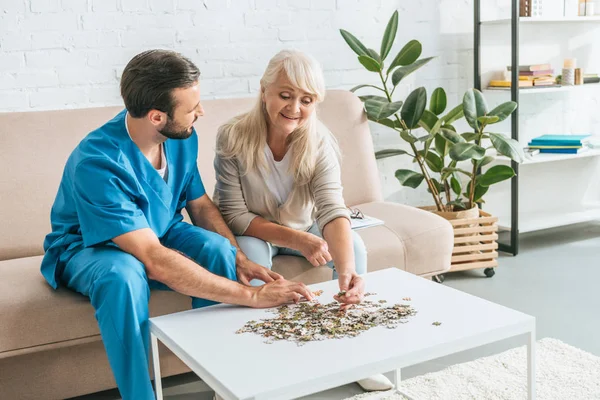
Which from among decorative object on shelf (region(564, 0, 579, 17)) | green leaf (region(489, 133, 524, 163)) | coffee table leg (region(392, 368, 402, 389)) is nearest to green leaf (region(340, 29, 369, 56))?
green leaf (region(489, 133, 524, 163))

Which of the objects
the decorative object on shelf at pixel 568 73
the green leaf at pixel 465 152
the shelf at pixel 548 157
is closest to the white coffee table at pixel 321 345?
the green leaf at pixel 465 152

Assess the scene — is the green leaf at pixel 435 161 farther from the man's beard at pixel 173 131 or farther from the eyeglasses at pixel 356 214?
the man's beard at pixel 173 131

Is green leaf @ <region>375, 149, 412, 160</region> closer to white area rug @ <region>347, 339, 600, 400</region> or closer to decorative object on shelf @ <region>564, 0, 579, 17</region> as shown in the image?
white area rug @ <region>347, 339, 600, 400</region>

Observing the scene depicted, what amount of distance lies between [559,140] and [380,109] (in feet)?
3.79

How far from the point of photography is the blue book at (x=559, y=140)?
3.83m

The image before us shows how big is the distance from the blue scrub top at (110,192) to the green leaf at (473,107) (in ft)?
4.79

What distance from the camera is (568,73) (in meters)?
3.84

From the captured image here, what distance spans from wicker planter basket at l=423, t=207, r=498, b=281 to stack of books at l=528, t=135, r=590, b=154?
2.18 feet

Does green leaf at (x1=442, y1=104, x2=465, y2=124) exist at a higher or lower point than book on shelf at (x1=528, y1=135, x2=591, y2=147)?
higher

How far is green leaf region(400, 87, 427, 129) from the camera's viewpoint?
10.7ft

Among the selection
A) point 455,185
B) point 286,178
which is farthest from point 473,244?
point 286,178

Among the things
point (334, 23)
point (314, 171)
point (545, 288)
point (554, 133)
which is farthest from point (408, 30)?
point (314, 171)

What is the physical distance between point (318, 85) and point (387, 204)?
92cm

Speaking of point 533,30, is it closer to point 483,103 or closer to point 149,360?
point 483,103
